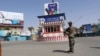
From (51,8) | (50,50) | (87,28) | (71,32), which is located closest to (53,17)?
(51,8)

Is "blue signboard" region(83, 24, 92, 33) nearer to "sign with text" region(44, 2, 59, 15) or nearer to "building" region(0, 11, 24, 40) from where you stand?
"building" region(0, 11, 24, 40)

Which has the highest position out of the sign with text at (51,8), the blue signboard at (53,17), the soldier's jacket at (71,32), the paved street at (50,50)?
the sign with text at (51,8)

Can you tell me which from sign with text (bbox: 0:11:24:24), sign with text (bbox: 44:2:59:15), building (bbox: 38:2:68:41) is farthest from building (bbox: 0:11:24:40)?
building (bbox: 38:2:68:41)

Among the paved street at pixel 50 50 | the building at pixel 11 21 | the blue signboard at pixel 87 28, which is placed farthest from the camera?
the blue signboard at pixel 87 28

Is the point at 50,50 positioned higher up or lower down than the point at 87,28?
lower down

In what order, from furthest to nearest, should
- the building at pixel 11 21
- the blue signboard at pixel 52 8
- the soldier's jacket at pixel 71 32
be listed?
the building at pixel 11 21, the blue signboard at pixel 52 8, the soldier's jacket at pixel 71 32

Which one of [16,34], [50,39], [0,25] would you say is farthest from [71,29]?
[0,25]

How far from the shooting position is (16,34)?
6625cm

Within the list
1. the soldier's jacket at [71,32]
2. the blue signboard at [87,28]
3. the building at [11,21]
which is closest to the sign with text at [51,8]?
the building at [11,21]

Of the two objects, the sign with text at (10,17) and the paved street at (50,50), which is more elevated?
the sign with text at (10,17)

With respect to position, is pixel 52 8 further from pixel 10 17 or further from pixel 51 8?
pixel 10 17

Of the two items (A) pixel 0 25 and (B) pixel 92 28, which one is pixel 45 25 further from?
(B) pixel 92 28

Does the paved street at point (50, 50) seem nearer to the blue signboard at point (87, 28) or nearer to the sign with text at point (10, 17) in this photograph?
the sign with text at point (10, 17)

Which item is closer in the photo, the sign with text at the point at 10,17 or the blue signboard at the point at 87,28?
the sign with text at the point at 10,17
